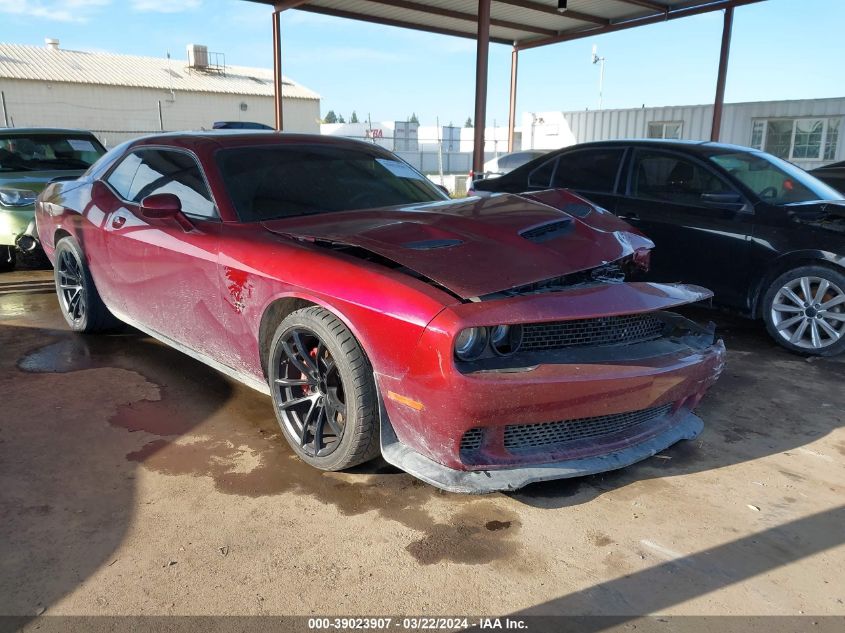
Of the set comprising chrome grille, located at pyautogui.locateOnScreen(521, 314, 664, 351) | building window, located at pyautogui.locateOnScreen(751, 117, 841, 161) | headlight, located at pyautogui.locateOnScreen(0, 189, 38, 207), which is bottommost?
chrome grille, located at pyautogui.locateOnScreen(521, 314, 664, 351)

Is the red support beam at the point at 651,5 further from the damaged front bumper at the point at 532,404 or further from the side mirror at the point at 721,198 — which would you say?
the damaged front bumper at the point at 532,404

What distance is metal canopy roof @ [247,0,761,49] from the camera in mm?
12109

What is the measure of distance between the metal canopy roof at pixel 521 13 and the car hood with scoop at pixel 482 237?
9786 millimetres

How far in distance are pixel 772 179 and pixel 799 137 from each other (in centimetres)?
1592

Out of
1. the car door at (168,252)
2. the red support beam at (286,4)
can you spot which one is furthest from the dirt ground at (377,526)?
the red support beam at (286,4)

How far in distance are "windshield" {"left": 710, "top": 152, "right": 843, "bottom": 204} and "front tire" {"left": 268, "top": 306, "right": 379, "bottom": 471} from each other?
11.9 feet

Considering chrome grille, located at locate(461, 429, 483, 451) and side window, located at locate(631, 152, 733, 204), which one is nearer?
chrome grille, located at locate(461, 429, 483, 451)

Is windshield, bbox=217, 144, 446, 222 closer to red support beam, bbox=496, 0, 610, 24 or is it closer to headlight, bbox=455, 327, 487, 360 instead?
headlight, bbox=455, 327, 487, 360

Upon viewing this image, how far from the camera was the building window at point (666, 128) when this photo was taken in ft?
63.9

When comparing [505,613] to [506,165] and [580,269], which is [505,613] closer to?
[580,269]

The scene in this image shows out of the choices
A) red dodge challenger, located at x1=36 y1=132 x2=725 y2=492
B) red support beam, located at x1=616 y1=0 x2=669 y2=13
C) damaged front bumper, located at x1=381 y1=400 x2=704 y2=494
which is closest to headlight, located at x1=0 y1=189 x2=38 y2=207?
red dodge challenger, located at x1=36 y1=132 x2=725 y2=492

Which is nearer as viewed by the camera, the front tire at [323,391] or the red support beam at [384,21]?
the front tire at [323,391]

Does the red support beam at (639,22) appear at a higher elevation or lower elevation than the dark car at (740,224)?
higher

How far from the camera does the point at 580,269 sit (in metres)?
2.74
